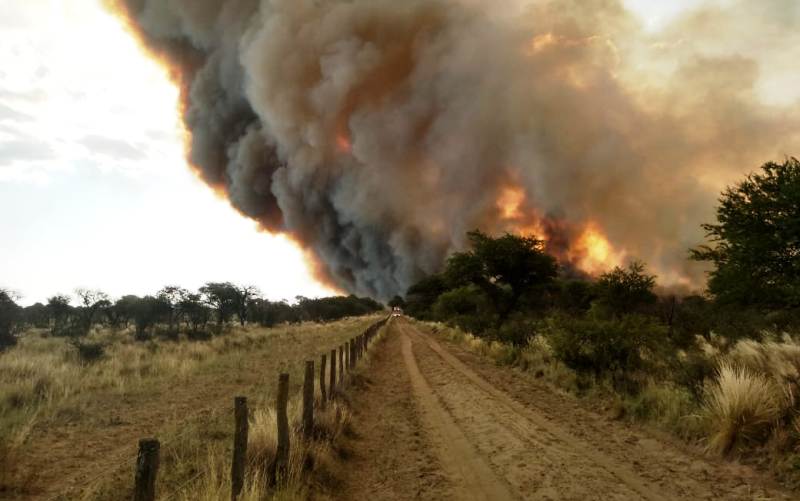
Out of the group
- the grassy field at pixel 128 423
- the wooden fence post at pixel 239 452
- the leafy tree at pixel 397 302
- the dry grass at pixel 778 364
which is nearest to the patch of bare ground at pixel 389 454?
the grassy field at pixel 128 423

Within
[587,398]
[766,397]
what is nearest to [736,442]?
[766,397]

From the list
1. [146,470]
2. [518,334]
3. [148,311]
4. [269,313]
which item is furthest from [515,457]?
[269,313]

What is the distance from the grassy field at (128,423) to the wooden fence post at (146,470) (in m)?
1.13

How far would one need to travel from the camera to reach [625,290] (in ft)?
94.2

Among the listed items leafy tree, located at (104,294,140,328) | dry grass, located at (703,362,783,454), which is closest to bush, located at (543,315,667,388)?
dry grass, located at (703,362,783,454)

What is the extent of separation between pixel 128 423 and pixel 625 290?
1027 inches

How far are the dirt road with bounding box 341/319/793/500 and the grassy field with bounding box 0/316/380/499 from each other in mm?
922

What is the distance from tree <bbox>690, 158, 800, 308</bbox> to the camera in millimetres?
12703

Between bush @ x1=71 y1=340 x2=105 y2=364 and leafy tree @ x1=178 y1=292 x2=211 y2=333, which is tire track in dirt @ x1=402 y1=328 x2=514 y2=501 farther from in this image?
leafy tree @ x1=178 y1=292 x2=211 y2=333

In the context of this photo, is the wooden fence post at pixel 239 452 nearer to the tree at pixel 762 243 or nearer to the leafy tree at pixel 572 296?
the tree at pixel 762 243

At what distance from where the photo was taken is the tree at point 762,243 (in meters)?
12.7

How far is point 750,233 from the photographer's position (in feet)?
45.2

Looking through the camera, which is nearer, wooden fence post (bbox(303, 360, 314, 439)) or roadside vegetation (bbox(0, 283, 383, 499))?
roadside vegetation (bbox(0, 283, 383, 499))

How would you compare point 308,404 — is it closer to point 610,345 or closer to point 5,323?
point 610,345
